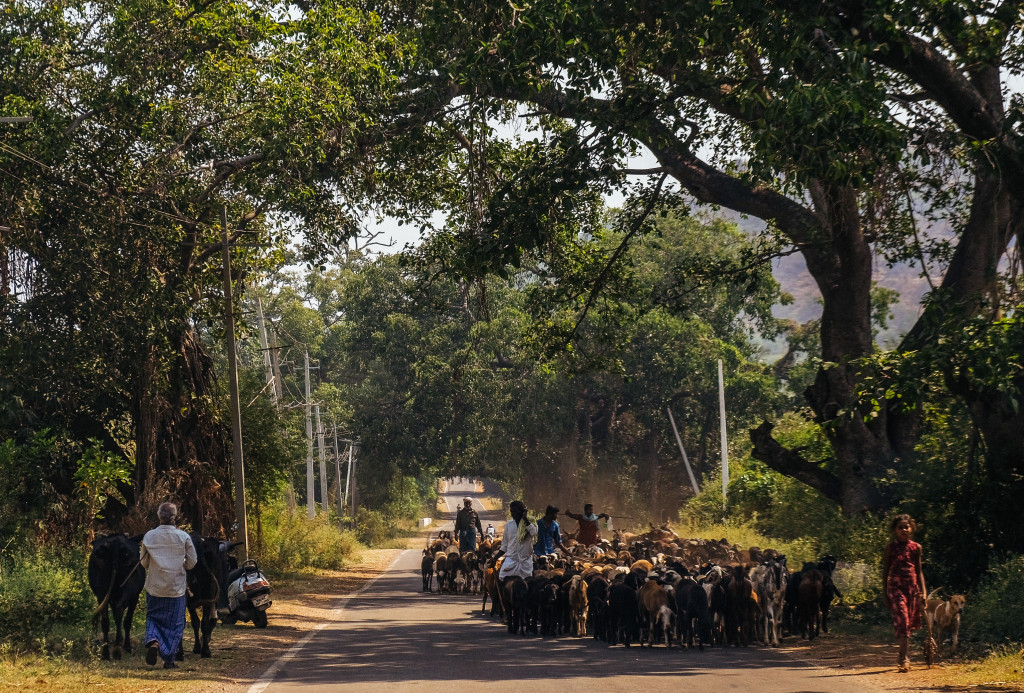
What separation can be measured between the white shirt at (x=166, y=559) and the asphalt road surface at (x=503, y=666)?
4.36ft

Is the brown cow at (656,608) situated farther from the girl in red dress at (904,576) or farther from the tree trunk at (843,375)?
the tree trunk at (843,375)

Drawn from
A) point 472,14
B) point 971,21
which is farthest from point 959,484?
point 472,14

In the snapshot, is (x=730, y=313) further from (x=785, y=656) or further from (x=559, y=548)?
(x=785, y=656)

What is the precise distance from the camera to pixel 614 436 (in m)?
52.4

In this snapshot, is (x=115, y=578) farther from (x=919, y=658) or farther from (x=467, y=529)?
(x=467, y=529)

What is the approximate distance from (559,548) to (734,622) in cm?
534

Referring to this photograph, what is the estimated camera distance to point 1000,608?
41.6 feet

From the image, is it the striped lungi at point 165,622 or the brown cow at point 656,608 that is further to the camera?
the brown cow at point 656,608

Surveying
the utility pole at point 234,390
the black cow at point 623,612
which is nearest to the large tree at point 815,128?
the black cow at point 623,612

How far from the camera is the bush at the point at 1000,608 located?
12.2 m

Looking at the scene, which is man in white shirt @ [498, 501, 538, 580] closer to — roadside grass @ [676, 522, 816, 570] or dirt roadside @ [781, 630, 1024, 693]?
dirt roadside @ [781, 630, 1024, 693]

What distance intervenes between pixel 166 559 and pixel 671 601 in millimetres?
5469

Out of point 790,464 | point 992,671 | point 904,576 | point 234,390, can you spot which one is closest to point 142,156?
point 234,390

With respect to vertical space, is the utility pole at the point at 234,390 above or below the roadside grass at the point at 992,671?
above
